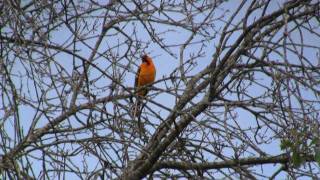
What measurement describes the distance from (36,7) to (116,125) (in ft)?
3.94

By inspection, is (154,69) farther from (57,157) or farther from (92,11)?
(57,157)

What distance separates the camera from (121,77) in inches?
204

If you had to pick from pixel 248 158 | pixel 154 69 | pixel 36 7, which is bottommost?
pixel 248 158

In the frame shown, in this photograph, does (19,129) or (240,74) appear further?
(240,74)

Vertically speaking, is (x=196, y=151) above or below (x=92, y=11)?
below

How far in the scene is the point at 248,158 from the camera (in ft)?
17.8

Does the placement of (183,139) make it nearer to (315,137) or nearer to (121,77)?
(121,77)

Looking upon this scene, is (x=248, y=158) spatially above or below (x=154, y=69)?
below

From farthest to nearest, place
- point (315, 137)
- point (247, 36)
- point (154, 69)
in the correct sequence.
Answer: point (154, 69) < point (247, 36) < point (315, 137)

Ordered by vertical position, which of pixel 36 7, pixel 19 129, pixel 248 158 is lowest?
pixel 19 129

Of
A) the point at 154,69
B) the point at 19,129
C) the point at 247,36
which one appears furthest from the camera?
the point at 154,69

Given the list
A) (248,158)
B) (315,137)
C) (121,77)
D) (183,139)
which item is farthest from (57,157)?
(315,137)

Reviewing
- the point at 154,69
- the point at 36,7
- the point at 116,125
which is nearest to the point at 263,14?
the point at 116,125

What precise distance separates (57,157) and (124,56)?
1804 mm
